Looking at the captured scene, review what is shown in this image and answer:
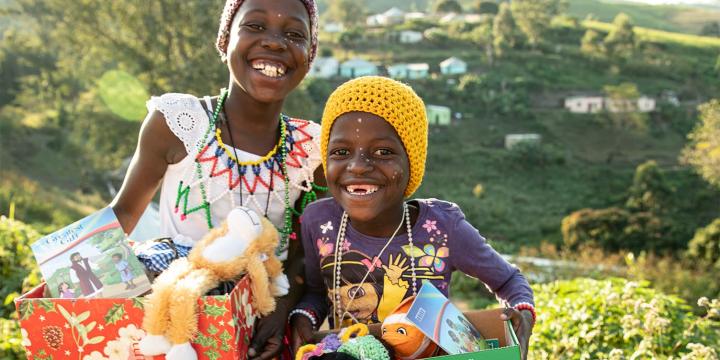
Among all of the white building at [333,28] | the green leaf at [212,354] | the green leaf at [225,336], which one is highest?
the green leaf at [225,336]

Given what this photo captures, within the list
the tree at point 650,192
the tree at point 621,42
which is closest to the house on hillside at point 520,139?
the tree at point 650,192

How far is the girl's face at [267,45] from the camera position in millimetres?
2238

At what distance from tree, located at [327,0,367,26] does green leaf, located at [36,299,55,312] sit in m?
46.2

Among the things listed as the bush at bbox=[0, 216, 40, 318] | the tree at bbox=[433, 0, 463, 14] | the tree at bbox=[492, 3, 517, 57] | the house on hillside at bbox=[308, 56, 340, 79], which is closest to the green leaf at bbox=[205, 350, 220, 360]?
the bush at bbox=[0, 216, 40, 318]

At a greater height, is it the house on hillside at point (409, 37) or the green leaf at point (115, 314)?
the green leaf at point (115, 314)

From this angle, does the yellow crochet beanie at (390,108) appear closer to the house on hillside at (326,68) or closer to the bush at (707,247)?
the bush at (707,247)

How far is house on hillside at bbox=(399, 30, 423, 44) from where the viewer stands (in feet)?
149

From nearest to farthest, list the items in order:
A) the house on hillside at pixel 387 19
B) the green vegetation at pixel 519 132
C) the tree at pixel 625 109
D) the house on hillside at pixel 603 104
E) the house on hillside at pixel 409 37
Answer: the green vegetation at pixel 519 132
the tree at pixel 625 109
the house on hillside at pixel 603 104
the house on hillside at pixel 409 37
the house on hillside at pixel 387 19

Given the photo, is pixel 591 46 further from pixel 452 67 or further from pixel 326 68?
pixel 326 68

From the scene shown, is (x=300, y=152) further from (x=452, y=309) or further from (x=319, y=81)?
(x=319, y=81)

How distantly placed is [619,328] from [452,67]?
37.7 meters

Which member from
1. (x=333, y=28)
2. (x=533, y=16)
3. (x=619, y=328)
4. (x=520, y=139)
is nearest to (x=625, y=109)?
(x=520, y=139)

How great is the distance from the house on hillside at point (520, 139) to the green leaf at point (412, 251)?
31.4 metres

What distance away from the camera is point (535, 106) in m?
38.5
